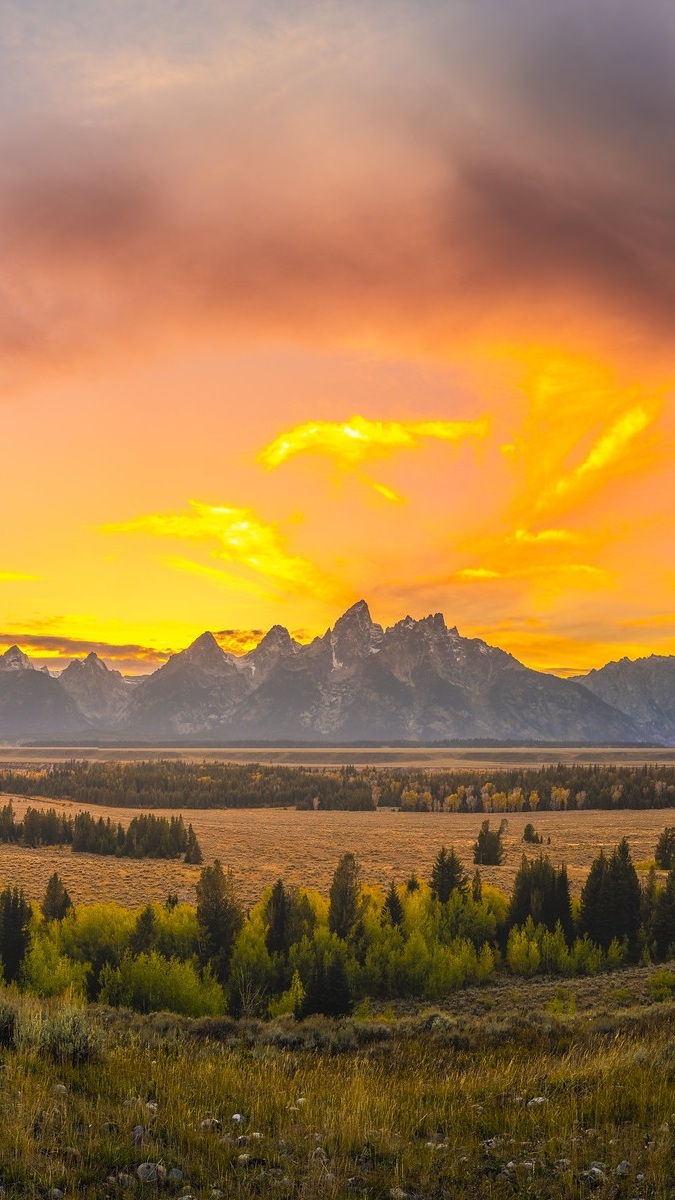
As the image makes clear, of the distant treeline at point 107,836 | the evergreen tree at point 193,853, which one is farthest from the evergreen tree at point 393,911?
the distant treeline at point 107,836

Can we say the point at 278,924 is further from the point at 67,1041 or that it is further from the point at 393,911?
the point at 67,1041

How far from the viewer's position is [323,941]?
60062 millimetres

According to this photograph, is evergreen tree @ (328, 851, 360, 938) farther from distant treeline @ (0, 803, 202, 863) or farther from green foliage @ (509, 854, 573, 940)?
distant treeline @ (0, 803, 202, 863)

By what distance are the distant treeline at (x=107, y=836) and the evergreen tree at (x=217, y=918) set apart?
51163mm

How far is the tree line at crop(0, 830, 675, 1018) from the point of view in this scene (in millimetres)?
51250

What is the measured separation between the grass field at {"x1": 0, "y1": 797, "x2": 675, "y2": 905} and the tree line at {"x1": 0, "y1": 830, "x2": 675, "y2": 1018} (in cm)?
1560

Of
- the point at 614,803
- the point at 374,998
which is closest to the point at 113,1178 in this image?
the point at 374,998

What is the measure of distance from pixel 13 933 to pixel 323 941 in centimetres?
2376

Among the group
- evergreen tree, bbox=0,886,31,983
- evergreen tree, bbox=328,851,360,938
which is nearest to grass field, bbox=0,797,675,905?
evergreen tree, bbox=328,851,360,938

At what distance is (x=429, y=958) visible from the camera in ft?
187

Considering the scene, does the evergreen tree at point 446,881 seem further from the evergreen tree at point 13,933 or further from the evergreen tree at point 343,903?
the evergreen tree at point 13,933

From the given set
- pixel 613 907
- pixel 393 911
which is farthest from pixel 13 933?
pixel 613 907

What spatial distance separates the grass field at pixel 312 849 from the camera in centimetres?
9025

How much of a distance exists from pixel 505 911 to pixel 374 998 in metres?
22.0
